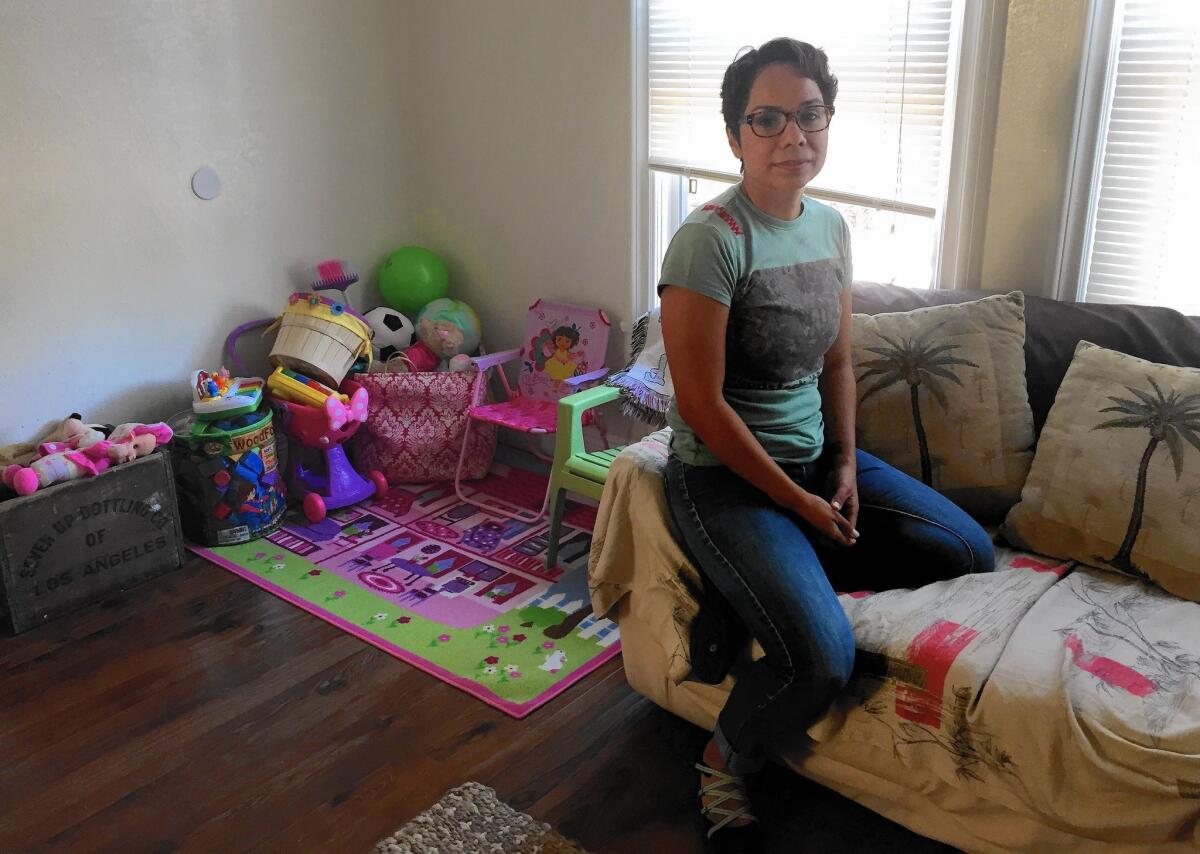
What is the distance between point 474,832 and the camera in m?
1.86

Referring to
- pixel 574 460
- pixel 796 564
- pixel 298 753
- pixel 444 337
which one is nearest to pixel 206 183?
pixel 444 337

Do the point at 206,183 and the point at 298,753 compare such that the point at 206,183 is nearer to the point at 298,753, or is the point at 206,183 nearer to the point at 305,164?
the point at 305,164

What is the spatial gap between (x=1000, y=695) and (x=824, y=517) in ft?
1.43

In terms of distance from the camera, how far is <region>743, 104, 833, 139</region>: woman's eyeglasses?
5.91 feet

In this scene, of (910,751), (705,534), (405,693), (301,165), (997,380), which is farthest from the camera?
(301,165)

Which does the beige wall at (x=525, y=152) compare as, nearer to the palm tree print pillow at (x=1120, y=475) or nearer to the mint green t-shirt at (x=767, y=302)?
the mint green t-shirt at (x=767, y=302)

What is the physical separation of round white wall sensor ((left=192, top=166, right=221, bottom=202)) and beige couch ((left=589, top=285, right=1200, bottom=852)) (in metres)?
1.92

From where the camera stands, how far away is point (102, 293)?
2982 mm

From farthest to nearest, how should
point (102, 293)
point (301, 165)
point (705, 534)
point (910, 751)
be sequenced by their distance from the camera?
point (301, 165)
point (102, 293)
point (705, 534)
point (910, 751)

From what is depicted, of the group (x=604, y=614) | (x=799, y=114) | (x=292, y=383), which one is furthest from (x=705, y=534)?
(x=292, y=383)

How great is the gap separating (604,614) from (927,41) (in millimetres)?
1640

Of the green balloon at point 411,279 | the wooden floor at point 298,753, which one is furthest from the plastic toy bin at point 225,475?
the green balloon at point 411,279

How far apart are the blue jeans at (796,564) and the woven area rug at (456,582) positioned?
0.67 m

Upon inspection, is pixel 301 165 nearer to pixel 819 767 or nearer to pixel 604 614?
pixel 604 614
